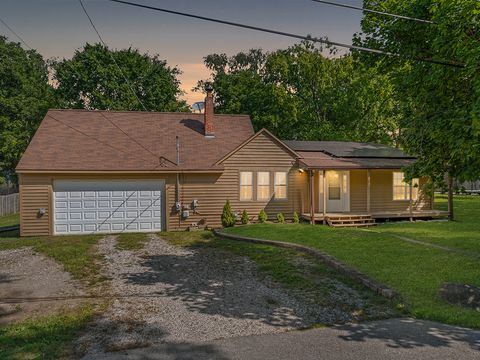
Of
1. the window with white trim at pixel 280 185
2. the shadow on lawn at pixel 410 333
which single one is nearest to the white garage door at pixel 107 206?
the window with white trim at pixel 280 185

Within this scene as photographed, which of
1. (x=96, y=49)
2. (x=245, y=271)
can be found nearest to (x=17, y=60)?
(x=96, y=49)

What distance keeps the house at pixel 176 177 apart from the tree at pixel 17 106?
19.0 m

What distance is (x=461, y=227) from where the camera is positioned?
1808 cm

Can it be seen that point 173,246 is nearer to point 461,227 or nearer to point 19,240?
point 19,240

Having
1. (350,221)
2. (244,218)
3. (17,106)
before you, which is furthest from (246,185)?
(17,106)

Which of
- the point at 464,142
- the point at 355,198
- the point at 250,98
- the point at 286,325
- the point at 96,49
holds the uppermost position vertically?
the point at 96,49

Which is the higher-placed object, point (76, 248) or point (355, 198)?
point (355, 198)

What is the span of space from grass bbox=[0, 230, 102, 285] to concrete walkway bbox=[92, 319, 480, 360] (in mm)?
5100

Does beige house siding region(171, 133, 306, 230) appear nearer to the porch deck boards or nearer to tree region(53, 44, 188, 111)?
the porch deck boards

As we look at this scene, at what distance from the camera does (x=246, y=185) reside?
67.5ft

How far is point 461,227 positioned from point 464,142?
510 inches

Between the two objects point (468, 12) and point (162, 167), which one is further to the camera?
point (162, 167)

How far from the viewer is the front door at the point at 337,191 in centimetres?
2189

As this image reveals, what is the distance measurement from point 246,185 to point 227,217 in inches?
85.2
